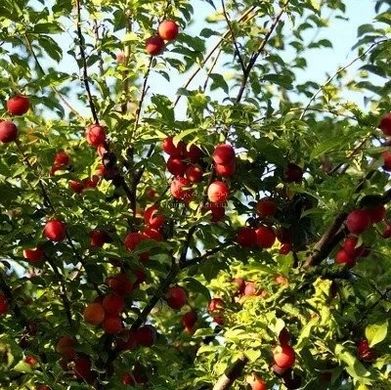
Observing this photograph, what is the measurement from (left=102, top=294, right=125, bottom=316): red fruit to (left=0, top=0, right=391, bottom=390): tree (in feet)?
0.04

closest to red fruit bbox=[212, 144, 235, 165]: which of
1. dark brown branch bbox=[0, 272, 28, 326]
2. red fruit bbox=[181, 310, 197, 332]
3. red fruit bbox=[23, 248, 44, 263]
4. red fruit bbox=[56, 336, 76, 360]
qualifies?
red fruit bbox=[23, 248, 44, 263]

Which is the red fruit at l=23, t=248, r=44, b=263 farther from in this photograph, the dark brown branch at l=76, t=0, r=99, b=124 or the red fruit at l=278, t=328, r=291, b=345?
the red fruit at l=278, t=328, r=291, b=345

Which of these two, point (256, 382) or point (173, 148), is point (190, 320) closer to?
point (256, 382)

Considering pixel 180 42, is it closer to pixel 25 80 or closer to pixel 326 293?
pixel 25 80

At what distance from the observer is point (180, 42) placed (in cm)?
451

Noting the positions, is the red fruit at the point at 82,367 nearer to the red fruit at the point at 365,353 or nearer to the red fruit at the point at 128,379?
the red fruit at the point at 128,379

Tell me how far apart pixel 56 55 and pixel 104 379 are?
1679 millimetres

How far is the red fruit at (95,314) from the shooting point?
13.0ft

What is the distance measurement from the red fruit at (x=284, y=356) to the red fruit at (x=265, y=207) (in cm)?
75

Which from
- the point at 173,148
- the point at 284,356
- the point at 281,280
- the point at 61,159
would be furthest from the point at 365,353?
the point at 61,159

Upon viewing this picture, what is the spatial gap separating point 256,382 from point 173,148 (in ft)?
3.86

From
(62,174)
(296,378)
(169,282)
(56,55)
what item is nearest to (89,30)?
(56,55)

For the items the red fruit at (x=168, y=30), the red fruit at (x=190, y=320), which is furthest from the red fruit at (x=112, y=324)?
the red fruit at (x=168, y=30)

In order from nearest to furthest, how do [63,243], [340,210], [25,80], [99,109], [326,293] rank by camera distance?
1. [340,210]
2. [326,293]
3. [63,243]
4. [99,109]
5. [25,80]
